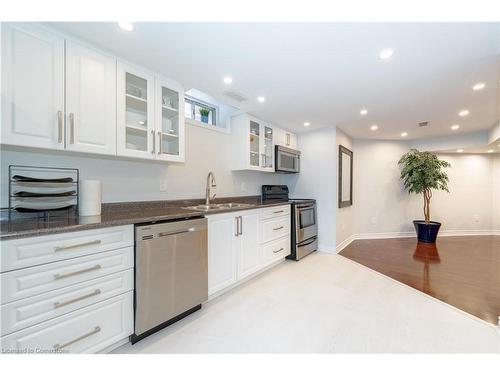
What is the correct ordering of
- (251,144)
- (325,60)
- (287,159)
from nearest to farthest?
(325,60), (251,144), (287,159)

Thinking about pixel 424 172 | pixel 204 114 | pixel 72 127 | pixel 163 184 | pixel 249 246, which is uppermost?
pixel 204 114

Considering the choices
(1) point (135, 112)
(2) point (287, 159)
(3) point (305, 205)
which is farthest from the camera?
(2) point (287, 159)

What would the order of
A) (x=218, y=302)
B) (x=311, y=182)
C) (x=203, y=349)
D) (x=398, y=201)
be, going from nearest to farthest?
1. (x=203, y=349)
2. (x=218, y=302)
3. (x=311, y=182)
4. (x=398, y=201)

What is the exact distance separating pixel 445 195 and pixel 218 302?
19.3ft

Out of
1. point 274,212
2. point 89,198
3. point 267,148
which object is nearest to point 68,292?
point 89,198

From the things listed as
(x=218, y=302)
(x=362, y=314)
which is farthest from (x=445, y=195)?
(x=218, y=302)

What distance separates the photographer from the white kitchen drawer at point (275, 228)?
9.39ft

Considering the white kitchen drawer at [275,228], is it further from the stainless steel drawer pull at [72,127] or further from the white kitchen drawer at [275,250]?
the stainless steel drawer pull at [72,127]

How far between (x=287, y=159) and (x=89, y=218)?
10.0 ft

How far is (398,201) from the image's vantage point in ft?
16.6

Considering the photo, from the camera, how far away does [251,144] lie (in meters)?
3.38

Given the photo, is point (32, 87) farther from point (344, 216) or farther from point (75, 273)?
point (344, 216)

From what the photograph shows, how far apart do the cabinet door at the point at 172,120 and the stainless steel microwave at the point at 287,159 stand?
1.88m
